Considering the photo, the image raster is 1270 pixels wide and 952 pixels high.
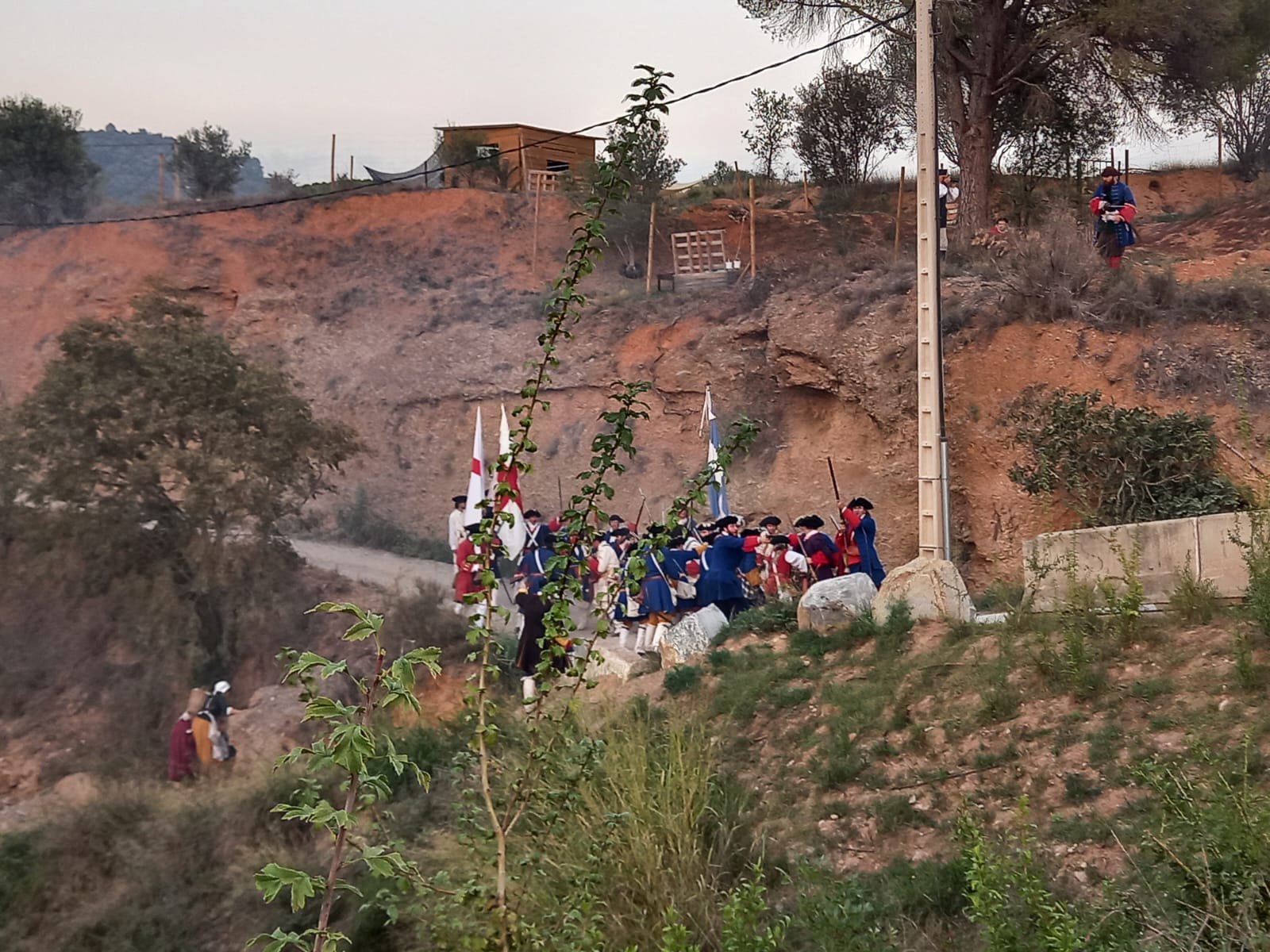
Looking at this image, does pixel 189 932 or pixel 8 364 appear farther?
pixel 8 364

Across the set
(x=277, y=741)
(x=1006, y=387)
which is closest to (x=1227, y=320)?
(x=1006, y=387)

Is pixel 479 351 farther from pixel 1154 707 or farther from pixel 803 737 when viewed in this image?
pixel 1154 707

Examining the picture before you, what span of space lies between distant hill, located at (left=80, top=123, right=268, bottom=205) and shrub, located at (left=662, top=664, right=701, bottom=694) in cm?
3188

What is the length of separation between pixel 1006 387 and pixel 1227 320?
3.02 meters

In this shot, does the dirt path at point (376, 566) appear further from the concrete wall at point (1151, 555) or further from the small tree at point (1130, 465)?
the concrete wall at point (1151, 555)

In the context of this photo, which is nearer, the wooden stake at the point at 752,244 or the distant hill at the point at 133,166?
the wooden stake at the point at 752,244

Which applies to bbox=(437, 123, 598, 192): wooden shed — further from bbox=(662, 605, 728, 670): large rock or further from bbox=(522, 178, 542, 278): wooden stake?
bbox=(662, 605, 728, 670): large rock

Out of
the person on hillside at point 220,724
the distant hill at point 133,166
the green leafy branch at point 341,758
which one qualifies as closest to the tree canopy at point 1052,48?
the person on hillside at point 220,724

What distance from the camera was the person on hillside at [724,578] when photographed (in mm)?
12672

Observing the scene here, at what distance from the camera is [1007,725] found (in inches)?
283

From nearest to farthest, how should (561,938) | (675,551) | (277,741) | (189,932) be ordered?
(561,938), (189,932), (675,551), (277,741)

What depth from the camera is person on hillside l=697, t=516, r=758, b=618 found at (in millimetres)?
12672

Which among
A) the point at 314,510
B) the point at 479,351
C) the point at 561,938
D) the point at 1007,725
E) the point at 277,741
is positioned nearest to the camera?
the point at 561,938

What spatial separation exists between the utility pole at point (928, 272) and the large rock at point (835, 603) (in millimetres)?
657
